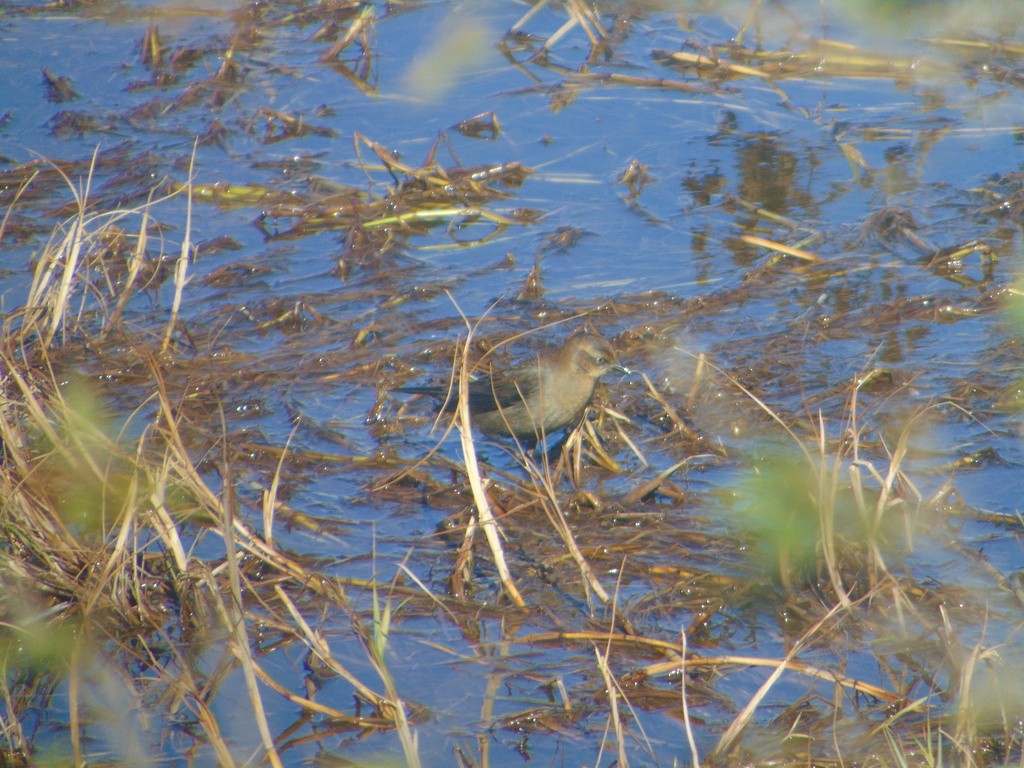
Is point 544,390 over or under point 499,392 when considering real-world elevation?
over

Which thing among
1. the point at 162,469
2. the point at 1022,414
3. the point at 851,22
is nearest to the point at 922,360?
the point at 1022,414

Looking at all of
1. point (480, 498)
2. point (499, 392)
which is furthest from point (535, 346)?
point (480, 498)

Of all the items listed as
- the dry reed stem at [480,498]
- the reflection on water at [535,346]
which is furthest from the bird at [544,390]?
the dry reed stem at [480,498]

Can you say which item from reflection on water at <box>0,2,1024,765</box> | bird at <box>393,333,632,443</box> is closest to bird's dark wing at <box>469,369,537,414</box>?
bird at <box>393,333,632,443</box>

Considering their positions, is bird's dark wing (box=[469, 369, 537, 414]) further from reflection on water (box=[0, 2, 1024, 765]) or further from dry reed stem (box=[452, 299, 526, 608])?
dry reed stem (box=[452, 299, 526, 608])

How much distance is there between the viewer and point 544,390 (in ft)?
18.9

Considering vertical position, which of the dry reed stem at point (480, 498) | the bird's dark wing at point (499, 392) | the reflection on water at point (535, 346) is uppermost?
the dry reed stem at point (480, 498)

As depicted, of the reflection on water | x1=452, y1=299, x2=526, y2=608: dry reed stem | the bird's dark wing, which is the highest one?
x1=452, y1=299, x2=526, y2=608: dry reed stem

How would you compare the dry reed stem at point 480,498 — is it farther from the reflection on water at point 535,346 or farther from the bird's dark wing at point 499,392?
the bird's dark wing at point 499,392

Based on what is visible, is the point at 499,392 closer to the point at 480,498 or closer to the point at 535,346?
the point at 535,346

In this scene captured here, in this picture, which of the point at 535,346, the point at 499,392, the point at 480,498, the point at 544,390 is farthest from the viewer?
the point at 535,346

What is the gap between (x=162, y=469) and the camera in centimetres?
430

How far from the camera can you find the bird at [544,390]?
5793 mm

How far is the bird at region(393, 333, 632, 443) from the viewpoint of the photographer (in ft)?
19.0
